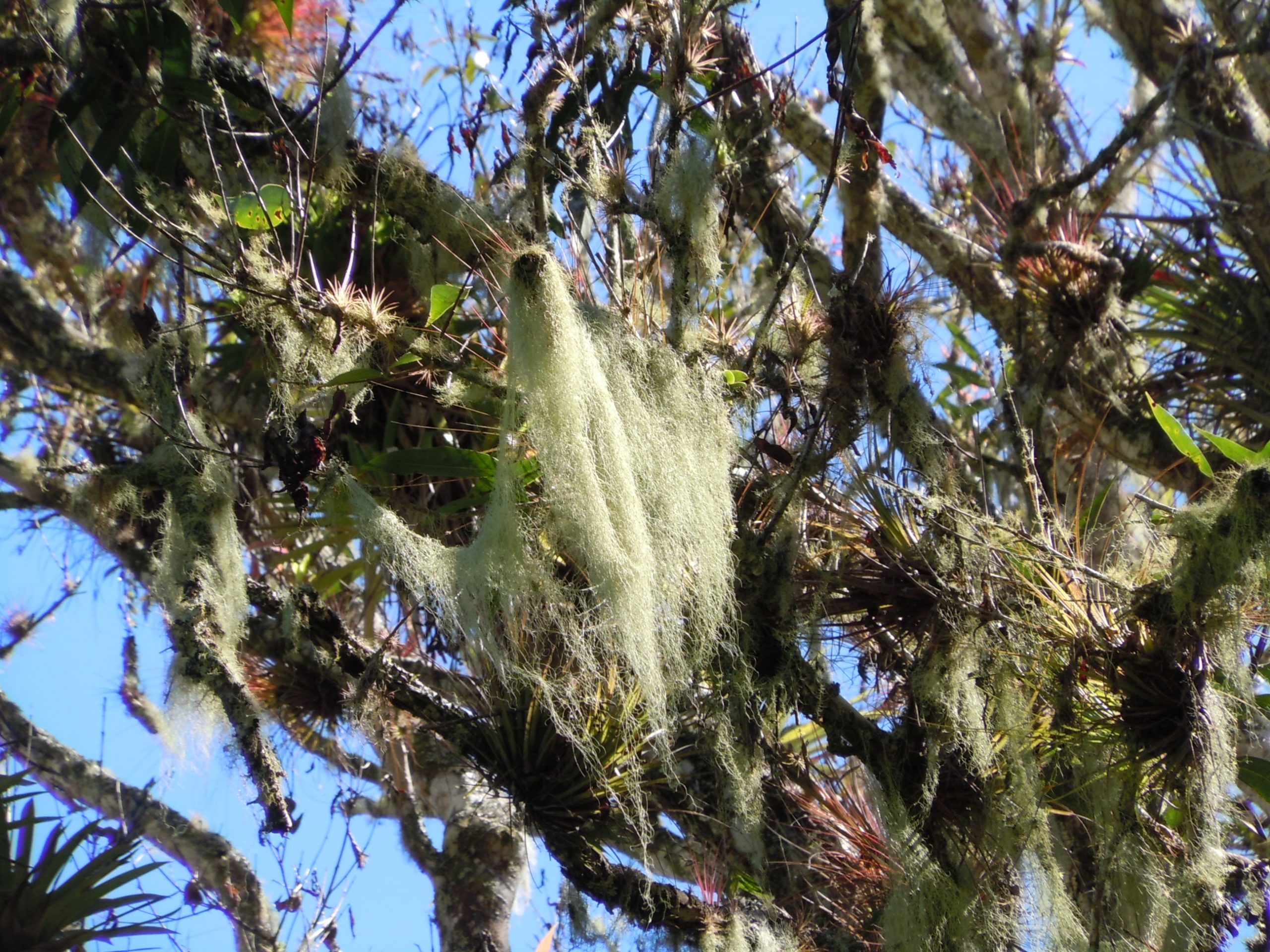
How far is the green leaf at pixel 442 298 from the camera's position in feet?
7.19

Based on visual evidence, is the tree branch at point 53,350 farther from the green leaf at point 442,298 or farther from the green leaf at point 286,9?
the green leaf at point 442,298

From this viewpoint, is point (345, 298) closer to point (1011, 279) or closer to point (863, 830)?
point (863, 830)

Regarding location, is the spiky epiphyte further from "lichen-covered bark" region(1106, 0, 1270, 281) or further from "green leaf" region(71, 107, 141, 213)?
"lichen-covered bark" region(1106, 0, 1270, 281)

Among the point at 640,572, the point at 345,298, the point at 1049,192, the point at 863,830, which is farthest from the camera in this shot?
the point at 1049,192

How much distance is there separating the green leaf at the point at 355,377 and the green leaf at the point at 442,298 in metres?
0.16

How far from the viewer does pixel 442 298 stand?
2.21 m

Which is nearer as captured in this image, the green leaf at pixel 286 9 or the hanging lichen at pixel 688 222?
the hanging lichen at pixel 688 222

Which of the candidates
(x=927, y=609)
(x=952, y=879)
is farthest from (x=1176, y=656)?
(x=952, y=879)

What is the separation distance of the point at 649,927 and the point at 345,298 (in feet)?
5.04

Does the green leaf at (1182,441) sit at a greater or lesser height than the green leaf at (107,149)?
lesser

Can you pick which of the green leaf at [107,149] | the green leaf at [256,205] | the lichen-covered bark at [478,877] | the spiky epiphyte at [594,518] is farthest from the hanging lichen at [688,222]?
the lichen-covered bark at [478,877]

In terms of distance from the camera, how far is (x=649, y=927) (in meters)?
2.48

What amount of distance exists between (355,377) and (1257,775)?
2076 millimetres

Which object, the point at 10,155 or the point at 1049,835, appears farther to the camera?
the point at 10,155
